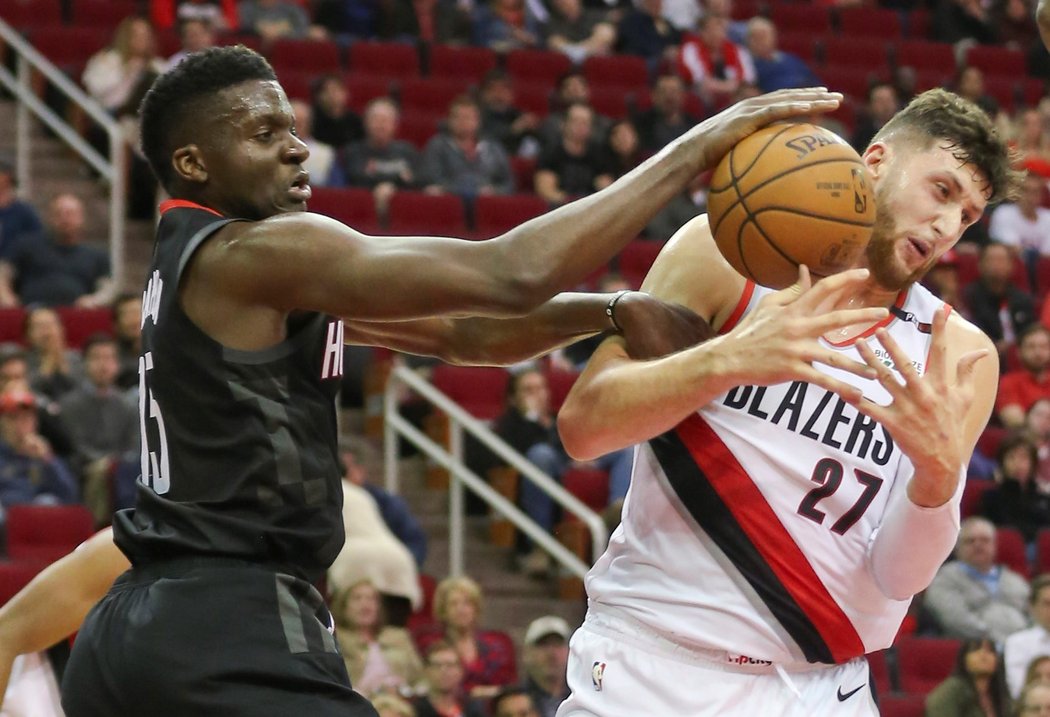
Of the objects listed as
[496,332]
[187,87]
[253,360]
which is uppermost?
[187,87]

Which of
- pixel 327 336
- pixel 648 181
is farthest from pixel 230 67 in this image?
pixel 648 181

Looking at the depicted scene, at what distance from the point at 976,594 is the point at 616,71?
7.48 m

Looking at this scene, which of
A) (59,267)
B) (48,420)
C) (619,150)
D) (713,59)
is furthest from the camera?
(713,59)

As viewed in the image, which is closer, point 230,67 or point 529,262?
point 529,262

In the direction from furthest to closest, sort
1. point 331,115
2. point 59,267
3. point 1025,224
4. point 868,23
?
point 868,23, point 1025,224, point 331,115, point 59,267

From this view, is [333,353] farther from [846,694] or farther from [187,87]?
[846,694]

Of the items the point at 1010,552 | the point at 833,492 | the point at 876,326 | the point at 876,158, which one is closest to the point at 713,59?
the point at 1010,552

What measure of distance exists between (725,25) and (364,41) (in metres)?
3.90

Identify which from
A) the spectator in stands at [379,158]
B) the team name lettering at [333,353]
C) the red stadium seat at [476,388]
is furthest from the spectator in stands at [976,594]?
the team name lettering at [333,353]

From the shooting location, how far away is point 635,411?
375cm


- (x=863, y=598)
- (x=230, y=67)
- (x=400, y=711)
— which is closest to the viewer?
(x=230, y=67)

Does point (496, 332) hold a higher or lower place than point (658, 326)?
lower

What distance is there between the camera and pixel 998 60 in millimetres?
18531

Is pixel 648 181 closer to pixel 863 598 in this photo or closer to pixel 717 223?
pixel 717 223
